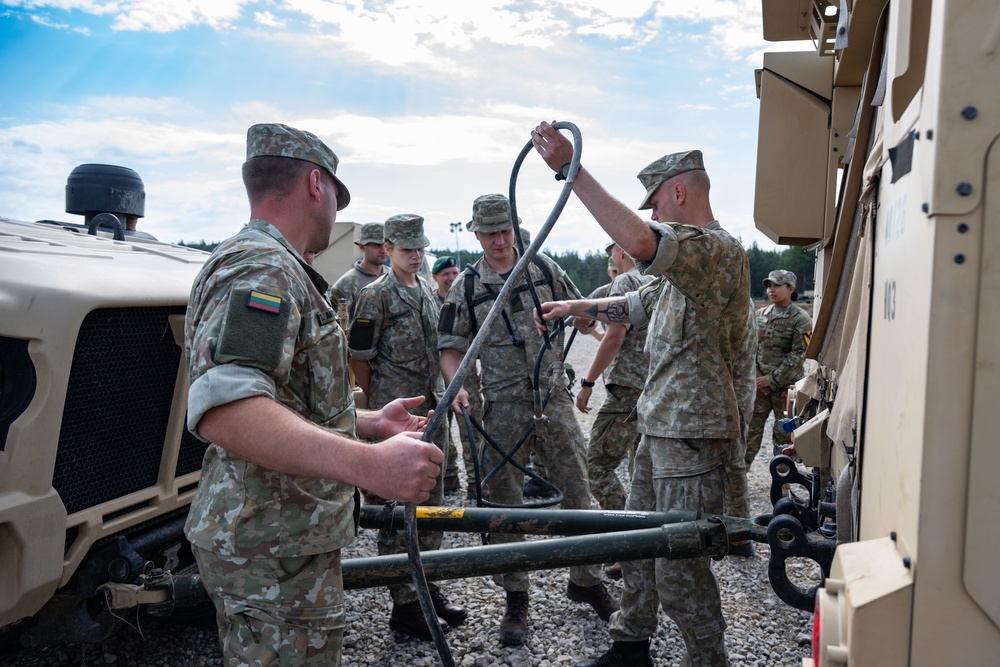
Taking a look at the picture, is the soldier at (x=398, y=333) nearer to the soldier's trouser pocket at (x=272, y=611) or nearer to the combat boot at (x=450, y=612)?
the combat boot at (x=450, y=612)

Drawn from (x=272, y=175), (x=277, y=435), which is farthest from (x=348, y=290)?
(x=277, y=435)

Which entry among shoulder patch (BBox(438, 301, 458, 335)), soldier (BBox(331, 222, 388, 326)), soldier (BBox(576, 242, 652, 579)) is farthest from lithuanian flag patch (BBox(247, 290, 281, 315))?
soldier (BBox(331, 222, 388, 326))

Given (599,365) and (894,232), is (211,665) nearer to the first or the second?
(599,365)

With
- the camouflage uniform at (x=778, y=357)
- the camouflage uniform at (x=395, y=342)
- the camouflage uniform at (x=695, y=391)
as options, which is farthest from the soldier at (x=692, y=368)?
the camouflage uniform at (x=778, y=357)

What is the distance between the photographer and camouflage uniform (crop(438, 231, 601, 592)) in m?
4.44

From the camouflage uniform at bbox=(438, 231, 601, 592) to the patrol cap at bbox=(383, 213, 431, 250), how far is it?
58 centimetres

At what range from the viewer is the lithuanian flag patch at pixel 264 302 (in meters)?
1.90

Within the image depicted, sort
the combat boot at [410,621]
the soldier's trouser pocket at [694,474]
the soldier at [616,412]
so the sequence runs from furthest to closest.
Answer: the soldier at [616,412]
the combat boot at [410,621]
the soldier's trouser pocket at [694,474]

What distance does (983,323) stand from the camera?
3.74ft

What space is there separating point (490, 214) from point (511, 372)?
0.93 metres

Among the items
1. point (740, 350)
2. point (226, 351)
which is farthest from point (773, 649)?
point (226, 351)

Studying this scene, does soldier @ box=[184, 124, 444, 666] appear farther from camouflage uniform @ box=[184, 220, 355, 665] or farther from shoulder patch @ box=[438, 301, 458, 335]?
shoulder patch @ box=[438, 301, 458, 335]

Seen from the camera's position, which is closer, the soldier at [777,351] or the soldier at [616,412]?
the soldier at [616,412]

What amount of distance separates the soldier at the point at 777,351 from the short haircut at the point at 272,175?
6.20m
